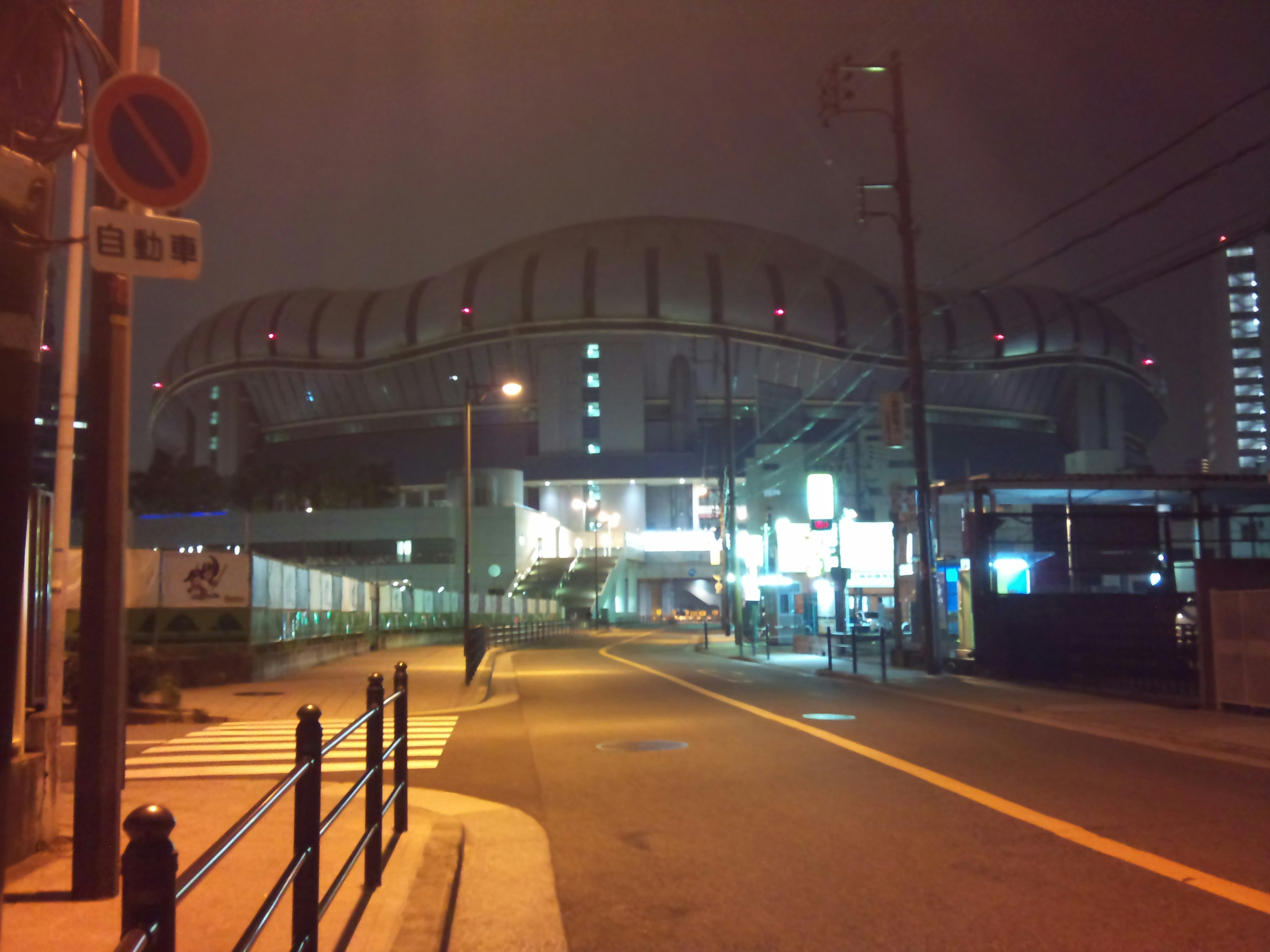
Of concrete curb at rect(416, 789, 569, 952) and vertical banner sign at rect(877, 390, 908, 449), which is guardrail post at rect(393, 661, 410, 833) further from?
vertical banner sign at rect(877, 390, 908, 449)

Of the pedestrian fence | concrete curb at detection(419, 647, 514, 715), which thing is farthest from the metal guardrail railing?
the pedestrian fence

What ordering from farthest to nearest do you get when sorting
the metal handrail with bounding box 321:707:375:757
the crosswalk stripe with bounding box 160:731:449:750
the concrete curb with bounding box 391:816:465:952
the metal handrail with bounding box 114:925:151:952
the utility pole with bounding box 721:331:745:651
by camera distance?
the utility pole with bounding box 721:331:745:651
the crosswalk stripe with bounding box 160:731:449:750
the concrete curb with bounding box 391:816:465:952
the metal handrail with bounding box 321:707:375:757
the metal handrail with bounding box 114:925:151:952

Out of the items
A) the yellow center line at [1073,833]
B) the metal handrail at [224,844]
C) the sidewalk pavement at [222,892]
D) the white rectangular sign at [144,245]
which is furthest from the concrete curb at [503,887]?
the yellow center line at [1073,833]

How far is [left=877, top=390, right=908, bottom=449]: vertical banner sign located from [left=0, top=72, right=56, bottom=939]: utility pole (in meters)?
30.0

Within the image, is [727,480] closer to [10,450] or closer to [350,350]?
[10,450]

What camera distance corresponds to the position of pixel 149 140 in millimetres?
5082

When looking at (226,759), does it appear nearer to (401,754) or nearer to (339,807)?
(401,754)

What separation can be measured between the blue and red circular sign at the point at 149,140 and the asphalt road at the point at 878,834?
4.33 meters

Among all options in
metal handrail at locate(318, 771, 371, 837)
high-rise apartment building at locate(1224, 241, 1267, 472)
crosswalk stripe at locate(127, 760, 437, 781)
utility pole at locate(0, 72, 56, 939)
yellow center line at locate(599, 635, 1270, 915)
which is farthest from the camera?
high-rise apartment building at locate(1224, 241, 1267, 472)

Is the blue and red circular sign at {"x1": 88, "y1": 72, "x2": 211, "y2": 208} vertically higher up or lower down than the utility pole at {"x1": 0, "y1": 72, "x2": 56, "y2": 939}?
higher up

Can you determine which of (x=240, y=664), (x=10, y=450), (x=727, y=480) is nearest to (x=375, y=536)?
(x=727, y=480)

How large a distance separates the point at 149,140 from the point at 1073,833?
7484 mm

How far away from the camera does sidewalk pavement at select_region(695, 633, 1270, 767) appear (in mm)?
12789

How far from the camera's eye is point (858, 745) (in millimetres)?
12992
